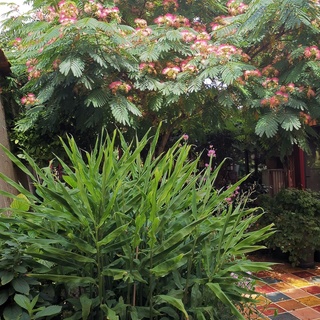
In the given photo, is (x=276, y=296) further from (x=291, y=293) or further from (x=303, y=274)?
(x=303, y=274)

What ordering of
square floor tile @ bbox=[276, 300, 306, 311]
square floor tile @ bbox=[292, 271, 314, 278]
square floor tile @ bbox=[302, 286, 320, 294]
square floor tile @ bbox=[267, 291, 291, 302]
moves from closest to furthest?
square floor tile @ bbox=[276, 300, 306, 311] → square floor tile @ bbox=[267, 291, 291, 302] → square floor tile @ bbox=[302, 286, 320, 294] → square floor tile @ bbox=[292, 271, 314, 278]

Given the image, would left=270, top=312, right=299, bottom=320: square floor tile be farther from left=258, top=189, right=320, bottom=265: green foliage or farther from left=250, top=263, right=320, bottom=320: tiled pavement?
left=258, top=189, right=320, bottom=265: green foliage

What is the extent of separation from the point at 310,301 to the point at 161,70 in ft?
9.24

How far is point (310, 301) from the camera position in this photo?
11.4ft

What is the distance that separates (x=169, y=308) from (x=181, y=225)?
317 mm

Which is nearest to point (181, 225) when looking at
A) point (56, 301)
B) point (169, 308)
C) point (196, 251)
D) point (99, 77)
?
point (196, 251)

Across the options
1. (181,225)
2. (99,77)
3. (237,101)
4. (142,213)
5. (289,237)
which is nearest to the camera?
(142,213)

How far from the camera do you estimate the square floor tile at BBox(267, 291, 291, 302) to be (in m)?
3.57

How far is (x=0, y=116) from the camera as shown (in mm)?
4027

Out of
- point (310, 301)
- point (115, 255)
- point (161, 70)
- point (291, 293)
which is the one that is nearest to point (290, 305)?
point (310, 301)

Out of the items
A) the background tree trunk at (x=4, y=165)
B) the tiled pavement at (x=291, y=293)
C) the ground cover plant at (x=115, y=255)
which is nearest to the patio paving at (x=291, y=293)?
the tiled pavement at (x=291, y=293)

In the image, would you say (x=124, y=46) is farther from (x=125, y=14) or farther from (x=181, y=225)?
(x=181, y=225)

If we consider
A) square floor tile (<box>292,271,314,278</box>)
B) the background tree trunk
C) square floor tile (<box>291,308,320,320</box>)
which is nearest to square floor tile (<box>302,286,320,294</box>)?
square floor tile (<box>292,271,314,278</box>)

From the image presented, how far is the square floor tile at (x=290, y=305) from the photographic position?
3.33 metres
